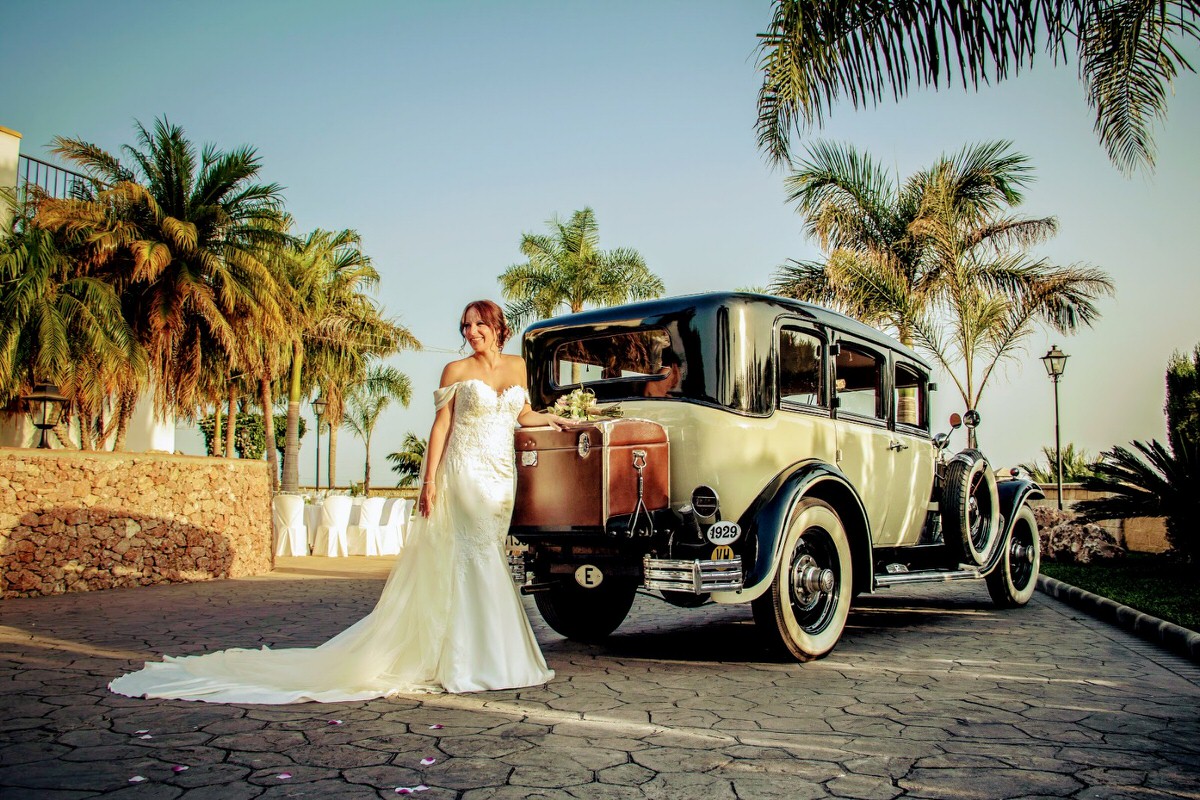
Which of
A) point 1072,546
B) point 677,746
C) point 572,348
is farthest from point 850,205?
point 677,746

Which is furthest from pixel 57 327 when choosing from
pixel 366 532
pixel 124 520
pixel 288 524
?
pixel 124 520

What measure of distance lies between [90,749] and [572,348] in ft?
12.8

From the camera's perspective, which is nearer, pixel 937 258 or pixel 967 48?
pixel 967 48

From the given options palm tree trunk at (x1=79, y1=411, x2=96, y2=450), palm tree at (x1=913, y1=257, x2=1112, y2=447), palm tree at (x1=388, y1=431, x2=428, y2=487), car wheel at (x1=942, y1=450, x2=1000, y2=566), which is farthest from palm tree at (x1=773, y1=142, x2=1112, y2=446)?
palm tree at (x1=388, y1=431, x2=428, y2=487)

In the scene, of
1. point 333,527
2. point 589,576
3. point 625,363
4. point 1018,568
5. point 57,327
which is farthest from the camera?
point 333,527

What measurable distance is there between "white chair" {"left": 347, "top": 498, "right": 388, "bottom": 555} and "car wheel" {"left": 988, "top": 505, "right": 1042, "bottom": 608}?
39.7 feet

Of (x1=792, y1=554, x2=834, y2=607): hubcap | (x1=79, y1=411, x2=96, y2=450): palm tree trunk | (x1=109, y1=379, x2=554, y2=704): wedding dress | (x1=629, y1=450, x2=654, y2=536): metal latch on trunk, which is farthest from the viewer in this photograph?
(x1=79, y1=411, x2=96, y2=450): palm tree trunk

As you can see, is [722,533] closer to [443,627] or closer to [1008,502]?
[443,627]

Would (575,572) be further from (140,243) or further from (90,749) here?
(140,243)

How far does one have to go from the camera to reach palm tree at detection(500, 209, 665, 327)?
27672 millimetres

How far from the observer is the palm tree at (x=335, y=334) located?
27.5 metres

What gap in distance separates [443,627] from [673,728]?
63.0 inches

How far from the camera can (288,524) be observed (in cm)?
1650

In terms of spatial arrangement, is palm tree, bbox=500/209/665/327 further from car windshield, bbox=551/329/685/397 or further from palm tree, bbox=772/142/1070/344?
car windshield, bbox=551/329/685/397
